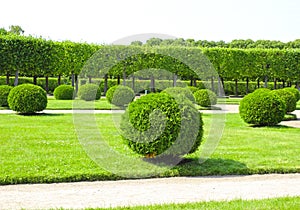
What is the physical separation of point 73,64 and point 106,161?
29627 mm

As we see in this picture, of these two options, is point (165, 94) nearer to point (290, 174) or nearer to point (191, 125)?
point (191, 125)

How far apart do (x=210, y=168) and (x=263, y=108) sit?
8.02m

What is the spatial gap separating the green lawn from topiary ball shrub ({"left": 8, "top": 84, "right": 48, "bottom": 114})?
3.75 meters

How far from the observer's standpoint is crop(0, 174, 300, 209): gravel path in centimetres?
585

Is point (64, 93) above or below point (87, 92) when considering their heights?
below

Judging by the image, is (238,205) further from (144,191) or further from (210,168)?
(210,168)

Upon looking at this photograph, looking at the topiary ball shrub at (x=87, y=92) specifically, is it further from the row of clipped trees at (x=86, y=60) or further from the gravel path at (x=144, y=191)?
the gravel path at (x=144, y=191)

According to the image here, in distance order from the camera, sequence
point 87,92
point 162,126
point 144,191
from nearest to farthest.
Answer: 1. point 144,191
2. point 162,126
3. point 87,92

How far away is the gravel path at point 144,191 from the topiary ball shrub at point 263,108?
7898 mm

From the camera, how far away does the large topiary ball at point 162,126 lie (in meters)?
7.72

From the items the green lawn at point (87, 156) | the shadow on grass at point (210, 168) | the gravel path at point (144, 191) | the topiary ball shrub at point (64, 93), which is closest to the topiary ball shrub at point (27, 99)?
the green lawn at point (87, 156)

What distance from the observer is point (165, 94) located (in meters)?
8.06

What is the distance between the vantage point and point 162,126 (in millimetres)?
7699

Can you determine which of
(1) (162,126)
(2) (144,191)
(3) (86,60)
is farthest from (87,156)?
(3) (86,60)
